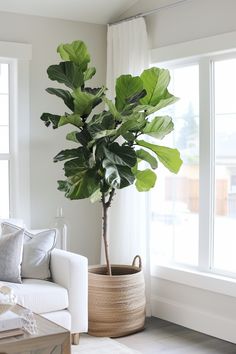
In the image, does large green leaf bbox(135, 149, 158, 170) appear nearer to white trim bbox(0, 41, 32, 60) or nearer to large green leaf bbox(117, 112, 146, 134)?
large green leaf bbox(117, 112, 146, 134)

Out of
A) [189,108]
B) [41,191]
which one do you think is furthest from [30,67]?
[189,108]

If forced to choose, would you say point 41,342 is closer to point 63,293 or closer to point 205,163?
point 63,293

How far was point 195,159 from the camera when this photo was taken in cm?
496

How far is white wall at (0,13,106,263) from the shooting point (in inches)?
205

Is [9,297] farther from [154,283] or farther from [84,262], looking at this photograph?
[154,283]

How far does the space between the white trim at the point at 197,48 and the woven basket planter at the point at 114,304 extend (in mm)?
1733

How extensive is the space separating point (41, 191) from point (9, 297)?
211cm

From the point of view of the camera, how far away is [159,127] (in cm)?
460

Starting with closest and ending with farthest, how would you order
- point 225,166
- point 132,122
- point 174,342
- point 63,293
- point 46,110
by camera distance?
1. point 63,293
2. point 132,122
3. point 174,342
4. point 225,166
5. point 46,110


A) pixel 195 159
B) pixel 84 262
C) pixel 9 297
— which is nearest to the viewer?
pixel 9 297

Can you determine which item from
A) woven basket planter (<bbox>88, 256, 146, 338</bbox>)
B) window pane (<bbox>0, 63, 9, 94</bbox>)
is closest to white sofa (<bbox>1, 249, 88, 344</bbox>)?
woven basket planter (<bbox>88, 256, 146, 338</bbox>)

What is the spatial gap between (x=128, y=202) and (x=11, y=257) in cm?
127

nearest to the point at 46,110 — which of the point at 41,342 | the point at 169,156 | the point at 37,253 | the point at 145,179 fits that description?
the point at 145,179

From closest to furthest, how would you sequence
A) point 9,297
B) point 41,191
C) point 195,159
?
point 9,297, point 195,159, point 41,191
